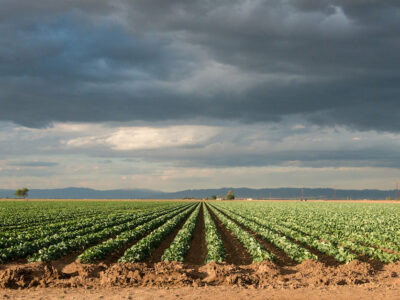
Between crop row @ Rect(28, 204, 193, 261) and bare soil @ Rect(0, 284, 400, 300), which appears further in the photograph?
crop row @ Rect(28, 204, 193, 261)

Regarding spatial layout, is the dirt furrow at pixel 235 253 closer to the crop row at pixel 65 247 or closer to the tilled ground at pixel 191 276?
the tilled ground at pixel 191 276

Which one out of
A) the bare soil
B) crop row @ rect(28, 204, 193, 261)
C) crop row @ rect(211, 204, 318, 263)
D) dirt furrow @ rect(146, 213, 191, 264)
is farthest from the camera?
dirt furrow @ rect(146, 213, 191, 264)

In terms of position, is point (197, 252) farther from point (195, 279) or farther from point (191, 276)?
point (195, 279)

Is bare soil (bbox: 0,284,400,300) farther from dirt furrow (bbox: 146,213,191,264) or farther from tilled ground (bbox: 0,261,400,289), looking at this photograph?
dirt furrow (bbox: 146,213,191,264)

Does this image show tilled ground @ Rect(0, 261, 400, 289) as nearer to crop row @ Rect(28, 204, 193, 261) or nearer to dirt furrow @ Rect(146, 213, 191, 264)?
crop row @ Rect(28, 204, 193, 261)

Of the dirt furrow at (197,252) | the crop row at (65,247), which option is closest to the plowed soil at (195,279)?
the crop row at (65,247)

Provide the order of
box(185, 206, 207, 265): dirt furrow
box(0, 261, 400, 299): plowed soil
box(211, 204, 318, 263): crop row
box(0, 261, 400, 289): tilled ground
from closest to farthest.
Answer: box(0, 261, 400, 299): plowed soil
box(0, 261, 400, 289): tilled ground
box(211, 204, 318, 263): crop row
box(185, 206, 207, 265): dirt furrow

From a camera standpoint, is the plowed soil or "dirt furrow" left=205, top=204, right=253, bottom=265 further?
"dirt furrow" left=205, top=204, right=253, bottom=265

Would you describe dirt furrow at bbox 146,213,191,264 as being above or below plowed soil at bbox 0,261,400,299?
below

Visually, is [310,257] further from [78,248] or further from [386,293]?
[78,248]

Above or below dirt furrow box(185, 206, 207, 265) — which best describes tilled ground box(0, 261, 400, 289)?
above

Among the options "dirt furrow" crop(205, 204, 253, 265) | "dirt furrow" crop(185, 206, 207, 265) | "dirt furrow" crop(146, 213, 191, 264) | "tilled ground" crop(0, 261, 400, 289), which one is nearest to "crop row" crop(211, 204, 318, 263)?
"tilled ground" crop(0, 261, 400, 289)

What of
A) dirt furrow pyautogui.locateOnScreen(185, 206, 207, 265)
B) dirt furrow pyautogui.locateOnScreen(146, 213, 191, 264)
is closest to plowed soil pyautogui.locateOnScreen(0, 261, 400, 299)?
dirt furrow pyautogui.locateOnScreen(185, 206, 207, 265)

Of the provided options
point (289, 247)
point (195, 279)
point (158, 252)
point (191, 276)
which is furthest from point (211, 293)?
point (158, 252)
